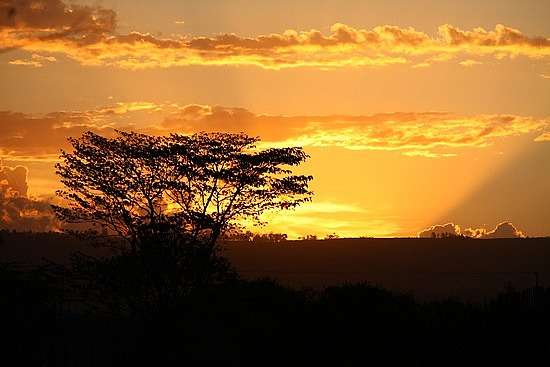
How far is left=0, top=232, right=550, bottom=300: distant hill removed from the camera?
4815 inches

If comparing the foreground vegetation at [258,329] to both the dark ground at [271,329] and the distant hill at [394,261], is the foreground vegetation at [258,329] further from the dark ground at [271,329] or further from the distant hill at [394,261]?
the distant hill at [394,261]

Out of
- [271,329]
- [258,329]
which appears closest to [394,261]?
[258,329]

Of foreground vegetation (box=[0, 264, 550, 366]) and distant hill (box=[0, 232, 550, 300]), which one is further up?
distant hill (box=[0, 232, 550, 300])

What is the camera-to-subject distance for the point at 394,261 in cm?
14600

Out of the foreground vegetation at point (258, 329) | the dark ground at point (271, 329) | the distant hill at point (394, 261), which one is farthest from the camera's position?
the distant hill at point (394, 261)

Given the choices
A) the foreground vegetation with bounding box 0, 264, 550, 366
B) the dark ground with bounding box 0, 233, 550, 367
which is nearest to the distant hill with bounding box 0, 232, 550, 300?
the dark ground with bounding box 0, 233, 550, 367

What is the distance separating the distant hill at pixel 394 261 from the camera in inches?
4815

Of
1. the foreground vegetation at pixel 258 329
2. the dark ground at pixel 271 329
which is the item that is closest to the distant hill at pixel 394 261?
the dark ground at pixel 271 329

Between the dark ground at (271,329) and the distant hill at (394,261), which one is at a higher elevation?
the distant hill at (394,261)

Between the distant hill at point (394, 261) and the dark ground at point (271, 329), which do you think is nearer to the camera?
the dark ground at point (271, 329)

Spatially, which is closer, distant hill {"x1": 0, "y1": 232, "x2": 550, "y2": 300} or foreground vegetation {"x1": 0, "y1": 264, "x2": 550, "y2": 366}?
foreground vegetation {"x1": 0, "y1": 264, "x2": 550, "y2": 366}

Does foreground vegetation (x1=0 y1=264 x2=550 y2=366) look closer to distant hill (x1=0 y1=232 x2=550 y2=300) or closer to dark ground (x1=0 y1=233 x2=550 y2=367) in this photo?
dark ground (x1=0 y1=233 x2=550 y2=367)

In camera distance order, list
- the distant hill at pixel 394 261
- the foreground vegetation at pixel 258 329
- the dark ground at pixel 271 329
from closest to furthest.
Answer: the dark ground at pixel 271 329
the foreground vegetation at pixel 258 329
the distant hill at pixel 394 261

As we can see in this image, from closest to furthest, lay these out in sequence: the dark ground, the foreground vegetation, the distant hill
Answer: the dark ground → the foreground vegetation → the distant hill
